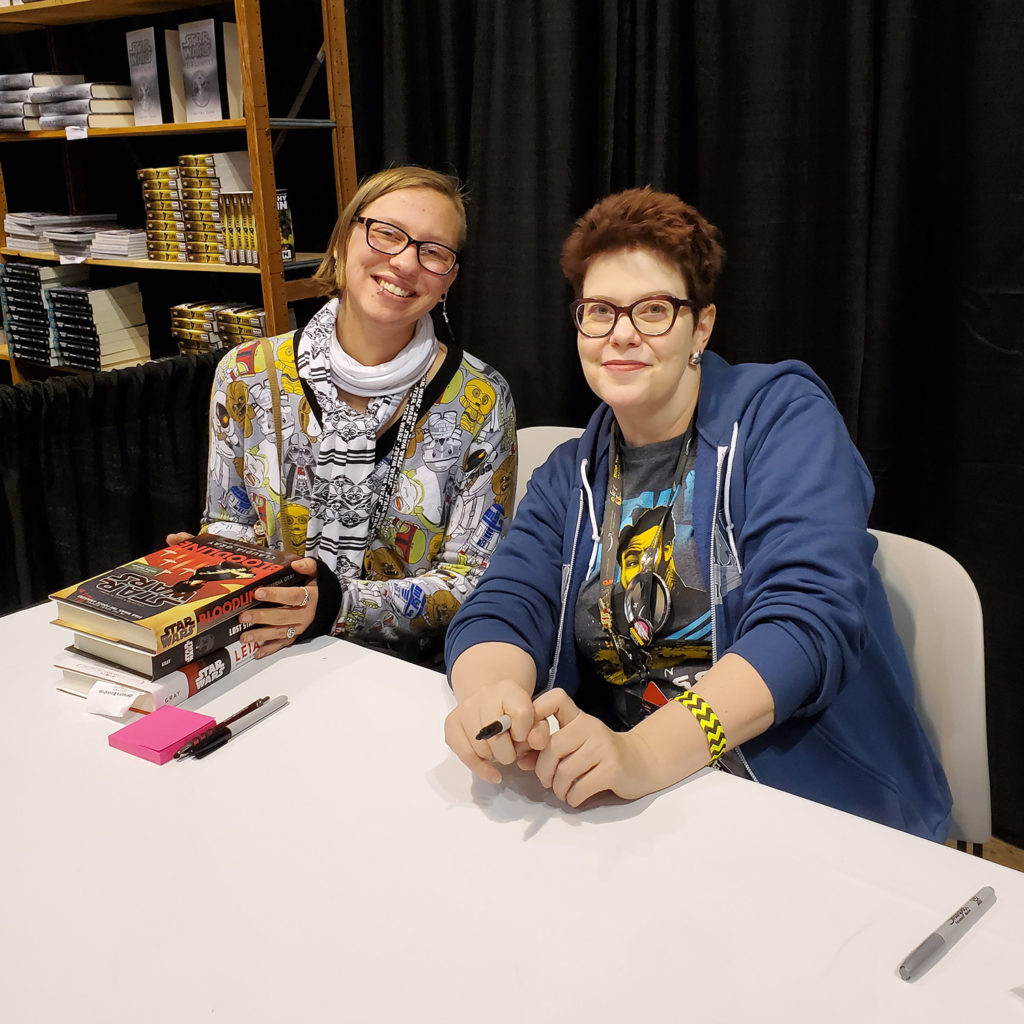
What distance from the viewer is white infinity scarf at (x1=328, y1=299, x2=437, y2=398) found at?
1.62 metres

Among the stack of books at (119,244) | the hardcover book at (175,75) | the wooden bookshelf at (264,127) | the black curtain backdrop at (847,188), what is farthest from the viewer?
the stack of books at (119,244)

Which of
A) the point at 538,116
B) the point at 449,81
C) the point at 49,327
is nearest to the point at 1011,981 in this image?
the point at 538,116

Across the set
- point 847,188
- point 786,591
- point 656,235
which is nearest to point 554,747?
point 786,591

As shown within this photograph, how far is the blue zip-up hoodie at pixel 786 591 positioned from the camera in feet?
3.50

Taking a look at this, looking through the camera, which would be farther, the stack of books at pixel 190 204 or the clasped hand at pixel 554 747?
the stack of books at pixel 190 204

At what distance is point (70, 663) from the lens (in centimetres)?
121

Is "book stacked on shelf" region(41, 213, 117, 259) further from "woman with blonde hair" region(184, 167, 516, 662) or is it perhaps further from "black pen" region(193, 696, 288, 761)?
"black pen" region(193, 696, 288, 761)

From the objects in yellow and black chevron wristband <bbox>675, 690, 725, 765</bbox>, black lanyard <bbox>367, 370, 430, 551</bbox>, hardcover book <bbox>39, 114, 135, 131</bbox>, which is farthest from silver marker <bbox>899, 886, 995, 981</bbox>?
hardcover book <bbox>39, 114, 135, 131</bbox>

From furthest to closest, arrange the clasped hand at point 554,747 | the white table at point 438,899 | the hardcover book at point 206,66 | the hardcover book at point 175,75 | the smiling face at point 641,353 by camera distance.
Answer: the hardcover book at point 175,75 → the hardcover book at point 206,66 → the smiling face at point 641,353 → the clasped hand at point 554,747 → the white table at point 438,899

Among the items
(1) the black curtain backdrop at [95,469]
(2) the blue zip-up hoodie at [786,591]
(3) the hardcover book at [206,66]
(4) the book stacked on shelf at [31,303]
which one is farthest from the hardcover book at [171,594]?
(4) the book stacked on shelf at [31,303]

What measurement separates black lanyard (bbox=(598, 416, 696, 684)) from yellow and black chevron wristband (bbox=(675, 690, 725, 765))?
259 mm

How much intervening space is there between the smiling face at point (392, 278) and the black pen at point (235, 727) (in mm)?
753

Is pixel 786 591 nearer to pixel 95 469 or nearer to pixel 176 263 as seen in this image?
pixel 95 469

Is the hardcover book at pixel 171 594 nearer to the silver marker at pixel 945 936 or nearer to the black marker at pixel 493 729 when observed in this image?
the black marker at pixel 493 729
